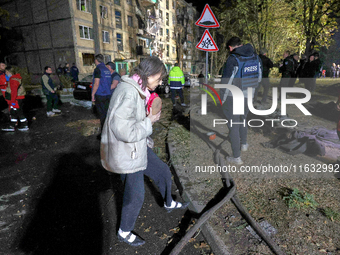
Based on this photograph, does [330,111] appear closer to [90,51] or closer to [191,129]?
[191,129]

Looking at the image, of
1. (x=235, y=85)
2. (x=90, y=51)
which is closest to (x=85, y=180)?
(x=235, y=85)

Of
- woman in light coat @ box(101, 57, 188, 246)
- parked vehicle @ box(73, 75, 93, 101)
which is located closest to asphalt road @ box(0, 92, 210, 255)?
woman in light coat @ box(101, 57, 188, 246)

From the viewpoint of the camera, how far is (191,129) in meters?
6.73

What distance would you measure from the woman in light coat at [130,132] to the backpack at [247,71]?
6.77ft

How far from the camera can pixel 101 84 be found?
6.18 metres

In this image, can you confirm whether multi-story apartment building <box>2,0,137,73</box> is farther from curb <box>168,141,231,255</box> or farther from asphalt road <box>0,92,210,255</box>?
curb <box>168,141,231,255</box>

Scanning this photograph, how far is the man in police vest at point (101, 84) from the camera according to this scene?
20.0ft

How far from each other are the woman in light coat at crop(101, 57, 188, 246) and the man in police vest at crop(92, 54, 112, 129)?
417 centimetres

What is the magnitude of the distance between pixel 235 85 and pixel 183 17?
53236 mm

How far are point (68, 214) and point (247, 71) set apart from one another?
3780 millimetres

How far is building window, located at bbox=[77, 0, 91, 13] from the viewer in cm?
2354

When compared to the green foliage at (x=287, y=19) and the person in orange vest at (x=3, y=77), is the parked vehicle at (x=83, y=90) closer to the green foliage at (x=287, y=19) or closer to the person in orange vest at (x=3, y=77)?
the person in orange vest at (x=3, y=77)

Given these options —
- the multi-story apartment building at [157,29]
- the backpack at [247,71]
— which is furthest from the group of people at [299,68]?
the multi-story apartment building at [157,29]

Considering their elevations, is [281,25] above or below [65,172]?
above
